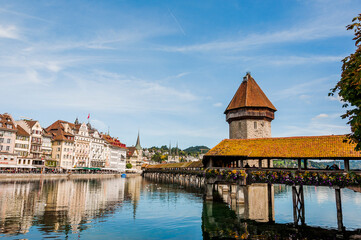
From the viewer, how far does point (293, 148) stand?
20.9 meters

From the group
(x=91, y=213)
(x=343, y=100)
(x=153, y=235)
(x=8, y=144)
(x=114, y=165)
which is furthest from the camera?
(x=114, y=165)

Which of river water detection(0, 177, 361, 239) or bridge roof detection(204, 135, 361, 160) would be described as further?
bridge roof detection(204, 135, 361, 160)

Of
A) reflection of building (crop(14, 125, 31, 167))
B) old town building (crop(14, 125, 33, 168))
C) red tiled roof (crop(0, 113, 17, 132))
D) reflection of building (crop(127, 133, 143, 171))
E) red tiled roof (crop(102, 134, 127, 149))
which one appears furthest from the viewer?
reflection of building (crop(127, 133, 143, 171))

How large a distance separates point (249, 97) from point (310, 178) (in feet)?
81.4

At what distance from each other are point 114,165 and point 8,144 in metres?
55.0

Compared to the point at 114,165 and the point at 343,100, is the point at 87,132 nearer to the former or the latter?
the point at 114,165

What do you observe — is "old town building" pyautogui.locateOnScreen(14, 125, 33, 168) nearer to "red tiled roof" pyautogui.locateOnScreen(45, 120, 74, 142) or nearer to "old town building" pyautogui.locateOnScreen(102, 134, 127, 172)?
"red tiled roof" pyautogui.locateOnScreen(45, 120, 74, 142)

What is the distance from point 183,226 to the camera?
19.2 metres

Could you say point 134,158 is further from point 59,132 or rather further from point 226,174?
point 226,174

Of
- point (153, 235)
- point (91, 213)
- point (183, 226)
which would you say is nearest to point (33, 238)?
point (153, 235)

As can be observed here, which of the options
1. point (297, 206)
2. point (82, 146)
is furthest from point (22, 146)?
point (297, 206)

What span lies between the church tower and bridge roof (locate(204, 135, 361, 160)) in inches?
600

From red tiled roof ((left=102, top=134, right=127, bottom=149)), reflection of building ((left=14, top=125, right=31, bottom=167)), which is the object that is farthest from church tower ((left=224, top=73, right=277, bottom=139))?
red tiled roof ((left=102, top=134, right=127, bottom=149))

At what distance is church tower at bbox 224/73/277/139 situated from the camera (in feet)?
131
